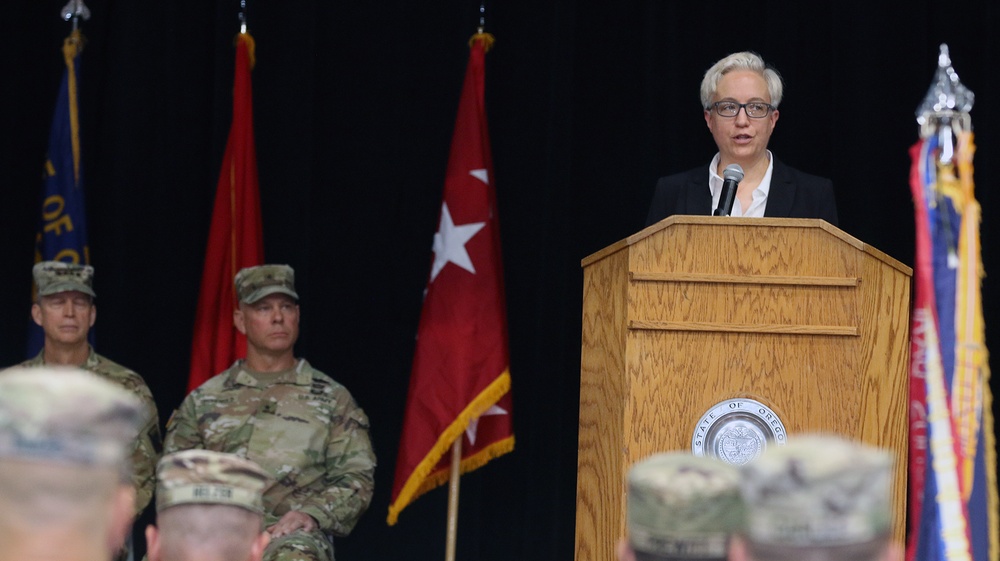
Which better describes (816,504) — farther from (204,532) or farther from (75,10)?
(75,10)

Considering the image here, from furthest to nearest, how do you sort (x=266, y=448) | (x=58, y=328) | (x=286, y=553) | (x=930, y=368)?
1. (x=58, y=328)
2. (x=266, y=448)
3. (x=286, y=553)
4. (x=930, y=368)

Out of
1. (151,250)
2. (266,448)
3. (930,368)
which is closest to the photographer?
(930,368)

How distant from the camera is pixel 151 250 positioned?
5160mm

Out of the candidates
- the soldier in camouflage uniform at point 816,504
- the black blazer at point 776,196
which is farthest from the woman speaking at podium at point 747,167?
the soldier in camouflage uniform at point 816,504

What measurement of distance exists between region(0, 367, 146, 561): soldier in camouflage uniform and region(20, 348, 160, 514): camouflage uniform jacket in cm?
294

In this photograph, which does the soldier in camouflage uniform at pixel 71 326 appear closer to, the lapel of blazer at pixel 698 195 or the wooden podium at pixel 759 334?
the lapel of blazer at pixel 698 195

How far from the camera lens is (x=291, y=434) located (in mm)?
4117

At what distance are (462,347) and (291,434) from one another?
0.75 metres

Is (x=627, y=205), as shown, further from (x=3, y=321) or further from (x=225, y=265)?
(x=3, y=321)

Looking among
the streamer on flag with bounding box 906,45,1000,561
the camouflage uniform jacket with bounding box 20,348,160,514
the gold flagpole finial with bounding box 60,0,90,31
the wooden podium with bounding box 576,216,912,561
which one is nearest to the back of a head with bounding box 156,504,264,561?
the streamer on flag with bounding box 906,45,1000,561

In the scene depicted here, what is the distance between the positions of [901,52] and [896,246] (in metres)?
0.69

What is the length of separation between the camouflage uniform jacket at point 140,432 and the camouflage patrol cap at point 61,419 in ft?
9.65

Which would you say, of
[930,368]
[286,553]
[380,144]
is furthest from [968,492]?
[380,144]

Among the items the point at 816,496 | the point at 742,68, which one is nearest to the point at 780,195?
the point at 742,68
